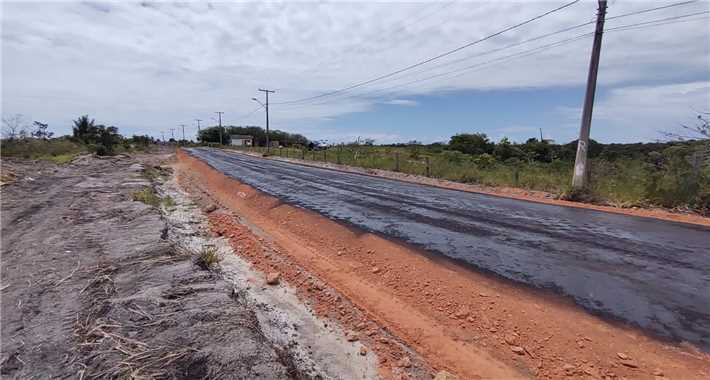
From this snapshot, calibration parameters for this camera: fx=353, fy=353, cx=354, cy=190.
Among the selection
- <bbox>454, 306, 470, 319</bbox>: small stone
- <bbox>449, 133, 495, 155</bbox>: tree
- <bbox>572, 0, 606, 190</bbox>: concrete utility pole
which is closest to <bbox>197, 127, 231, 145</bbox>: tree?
<bbox>449, 133, 495, 155</bbox>: tree

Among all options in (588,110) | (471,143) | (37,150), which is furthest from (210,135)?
(588,110)

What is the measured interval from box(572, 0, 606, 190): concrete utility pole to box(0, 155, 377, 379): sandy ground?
472 inches

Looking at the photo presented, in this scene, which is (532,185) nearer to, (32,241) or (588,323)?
(588,323)

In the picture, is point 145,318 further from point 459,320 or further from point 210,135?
point 210,135

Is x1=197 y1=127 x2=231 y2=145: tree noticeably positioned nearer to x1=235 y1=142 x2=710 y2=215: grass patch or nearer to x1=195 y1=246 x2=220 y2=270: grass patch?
x1=235 y1=142 x2=710 y2=215: grass patch

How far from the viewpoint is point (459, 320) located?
14.2 feet

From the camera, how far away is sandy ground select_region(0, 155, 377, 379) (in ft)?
9.15

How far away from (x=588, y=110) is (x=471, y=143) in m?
34.2

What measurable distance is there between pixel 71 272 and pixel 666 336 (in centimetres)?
737

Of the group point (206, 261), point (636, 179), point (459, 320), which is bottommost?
point (459, 320)

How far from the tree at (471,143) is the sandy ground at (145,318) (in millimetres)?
41791

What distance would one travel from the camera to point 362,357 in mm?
3762

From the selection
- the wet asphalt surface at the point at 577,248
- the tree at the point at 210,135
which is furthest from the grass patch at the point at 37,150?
the tree at the point at 210,135

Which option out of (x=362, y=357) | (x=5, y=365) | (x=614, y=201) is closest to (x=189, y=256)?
(x=5, y=365)
